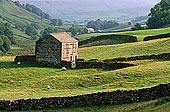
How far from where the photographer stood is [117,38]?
84750 millimetres

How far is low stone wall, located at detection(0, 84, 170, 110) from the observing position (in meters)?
26.4

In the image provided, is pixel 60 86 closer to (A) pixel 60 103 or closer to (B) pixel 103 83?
(B) pixel 103 83

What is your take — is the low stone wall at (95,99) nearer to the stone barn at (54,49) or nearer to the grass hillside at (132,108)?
the grass hillside at (132,108)

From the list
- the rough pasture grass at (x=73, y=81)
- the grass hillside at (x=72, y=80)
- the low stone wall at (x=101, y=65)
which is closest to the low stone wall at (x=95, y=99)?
the rough pasture grass at (x=73, y=81)

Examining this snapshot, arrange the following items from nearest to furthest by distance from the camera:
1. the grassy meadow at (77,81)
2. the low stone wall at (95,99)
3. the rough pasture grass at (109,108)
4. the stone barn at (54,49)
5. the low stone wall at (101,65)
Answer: the rough pasture grass at (109,108), the low stone wall at (95,99), the grassy meadow at (77,81), the low stone wall at (101,65), the stone barn at (54,49)

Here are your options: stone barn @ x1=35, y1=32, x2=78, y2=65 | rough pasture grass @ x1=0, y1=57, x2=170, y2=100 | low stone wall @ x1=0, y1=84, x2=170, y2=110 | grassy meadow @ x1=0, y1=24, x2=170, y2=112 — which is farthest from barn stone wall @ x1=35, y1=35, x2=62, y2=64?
low stone wall @ x1=0, y1=84, x2=170, y2=110

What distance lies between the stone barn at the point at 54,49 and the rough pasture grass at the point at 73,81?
18.1ft

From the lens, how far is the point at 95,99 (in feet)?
90.5

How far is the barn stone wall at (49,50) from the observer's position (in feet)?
160

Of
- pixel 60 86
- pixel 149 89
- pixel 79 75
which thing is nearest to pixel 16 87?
pixel 60 86

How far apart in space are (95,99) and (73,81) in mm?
9780

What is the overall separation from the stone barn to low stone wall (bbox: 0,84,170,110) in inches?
804

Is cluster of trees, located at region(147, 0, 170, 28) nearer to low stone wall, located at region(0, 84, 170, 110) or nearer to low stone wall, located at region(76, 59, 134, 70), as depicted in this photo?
low stone wall, located at region(76, 59, 134, 70)

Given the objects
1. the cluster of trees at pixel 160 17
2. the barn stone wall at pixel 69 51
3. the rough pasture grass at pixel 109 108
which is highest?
the cluster of trees at pixel 160 17
